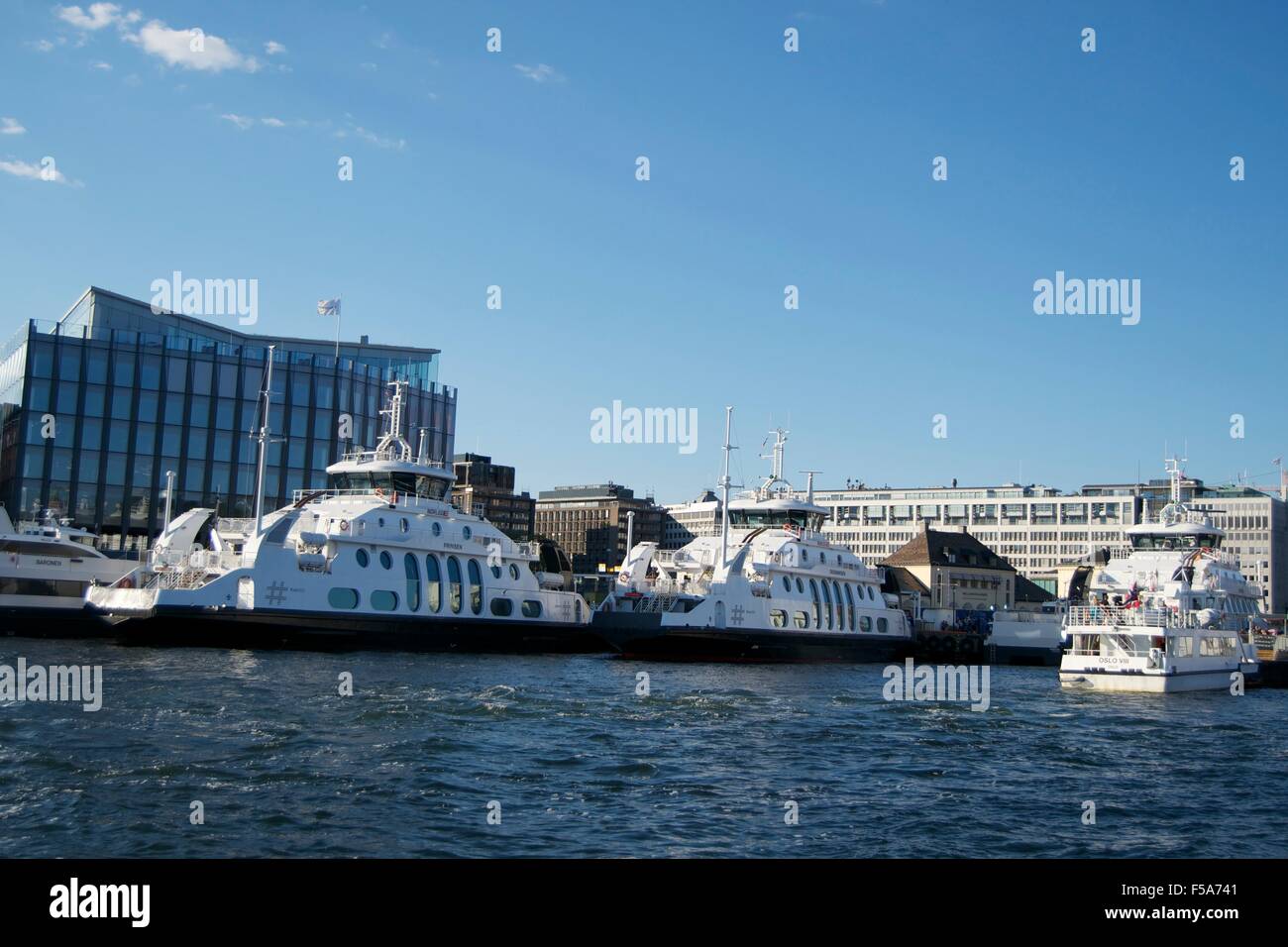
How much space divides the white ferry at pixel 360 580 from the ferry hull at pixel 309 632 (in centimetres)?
5

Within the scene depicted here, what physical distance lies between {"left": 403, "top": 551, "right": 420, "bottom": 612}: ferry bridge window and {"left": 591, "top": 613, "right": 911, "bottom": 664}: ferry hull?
8868mm

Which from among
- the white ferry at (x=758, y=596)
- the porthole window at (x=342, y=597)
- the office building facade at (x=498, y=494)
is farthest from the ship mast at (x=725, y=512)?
the office building facade at (x=498, y=494)

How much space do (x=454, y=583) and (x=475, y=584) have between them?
136cm

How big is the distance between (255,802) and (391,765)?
392 cm

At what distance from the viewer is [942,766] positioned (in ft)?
79.4

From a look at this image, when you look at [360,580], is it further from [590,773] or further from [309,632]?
[590,773]

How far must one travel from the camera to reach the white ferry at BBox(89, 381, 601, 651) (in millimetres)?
44875

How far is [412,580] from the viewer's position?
51.1 m

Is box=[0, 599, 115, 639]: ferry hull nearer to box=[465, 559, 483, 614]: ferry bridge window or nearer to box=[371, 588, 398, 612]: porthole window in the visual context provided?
box=[371, 588, 398, 612]: porthole window

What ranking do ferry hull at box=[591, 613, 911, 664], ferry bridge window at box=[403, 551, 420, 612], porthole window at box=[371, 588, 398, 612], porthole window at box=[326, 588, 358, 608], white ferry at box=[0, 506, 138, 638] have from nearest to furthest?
porthole window at box=[326, 588, 358, 608], porthole window at box=[371, 588, 398, 612], ferry bridge window at box=[403, 551, 420, 612], ferry hull at box=[591, 613, 911, 664], white ferry at box=[0, 506, 138, 638]

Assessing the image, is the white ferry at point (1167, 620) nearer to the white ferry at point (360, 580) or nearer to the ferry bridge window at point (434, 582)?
the white ferry at point (360, 580)

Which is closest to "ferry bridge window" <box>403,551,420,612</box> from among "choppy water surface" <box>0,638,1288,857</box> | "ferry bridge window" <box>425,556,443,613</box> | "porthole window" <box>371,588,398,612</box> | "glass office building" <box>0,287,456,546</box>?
"ferry bridge window" <box>425,556,443,613</box>
